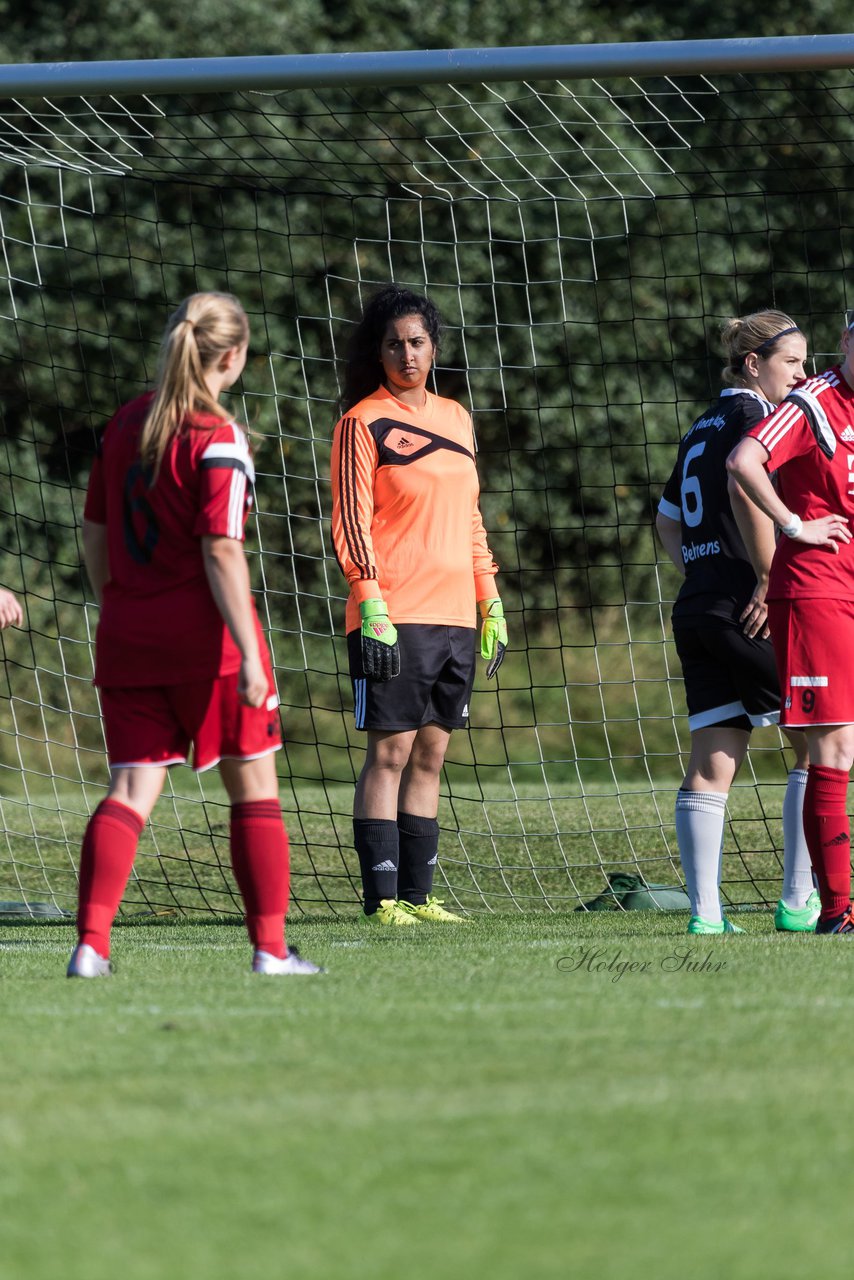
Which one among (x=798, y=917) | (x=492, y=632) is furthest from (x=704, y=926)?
(x=492, y=632)

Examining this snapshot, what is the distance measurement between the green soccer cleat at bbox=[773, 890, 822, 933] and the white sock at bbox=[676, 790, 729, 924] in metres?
0.33

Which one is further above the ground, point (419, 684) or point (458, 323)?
point (458, 323)

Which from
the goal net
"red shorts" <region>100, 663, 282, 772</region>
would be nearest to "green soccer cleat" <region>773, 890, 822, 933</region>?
"red shorts" <region>100, 663, 282, 772</region>

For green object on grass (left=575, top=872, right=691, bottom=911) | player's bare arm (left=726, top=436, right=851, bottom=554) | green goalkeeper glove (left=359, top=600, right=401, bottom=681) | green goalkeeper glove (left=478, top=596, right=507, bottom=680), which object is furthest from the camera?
green object on grass (left=575, top=872, right=691, bottom=911)

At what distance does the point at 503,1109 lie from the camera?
264 centimetres

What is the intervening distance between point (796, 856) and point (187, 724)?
232 cm

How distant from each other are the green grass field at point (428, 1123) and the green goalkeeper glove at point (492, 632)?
234 centimetres

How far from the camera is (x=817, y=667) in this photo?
4949mm

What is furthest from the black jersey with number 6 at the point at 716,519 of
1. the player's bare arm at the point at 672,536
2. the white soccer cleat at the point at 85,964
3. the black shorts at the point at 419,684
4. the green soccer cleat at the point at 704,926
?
the white soccer cleat at the point at 85,964

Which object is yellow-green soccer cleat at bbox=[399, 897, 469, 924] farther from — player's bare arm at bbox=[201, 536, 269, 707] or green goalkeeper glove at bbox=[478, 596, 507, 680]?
player's bare arm at bbox=[201, 536, 269, 707]

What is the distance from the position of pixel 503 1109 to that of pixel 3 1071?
97 centimetres

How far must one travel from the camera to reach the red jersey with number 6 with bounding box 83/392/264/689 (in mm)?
4066

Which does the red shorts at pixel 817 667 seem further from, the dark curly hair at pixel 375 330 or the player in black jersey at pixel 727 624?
the dark curly hair at pixel 375 330

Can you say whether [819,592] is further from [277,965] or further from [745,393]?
[277,965]
